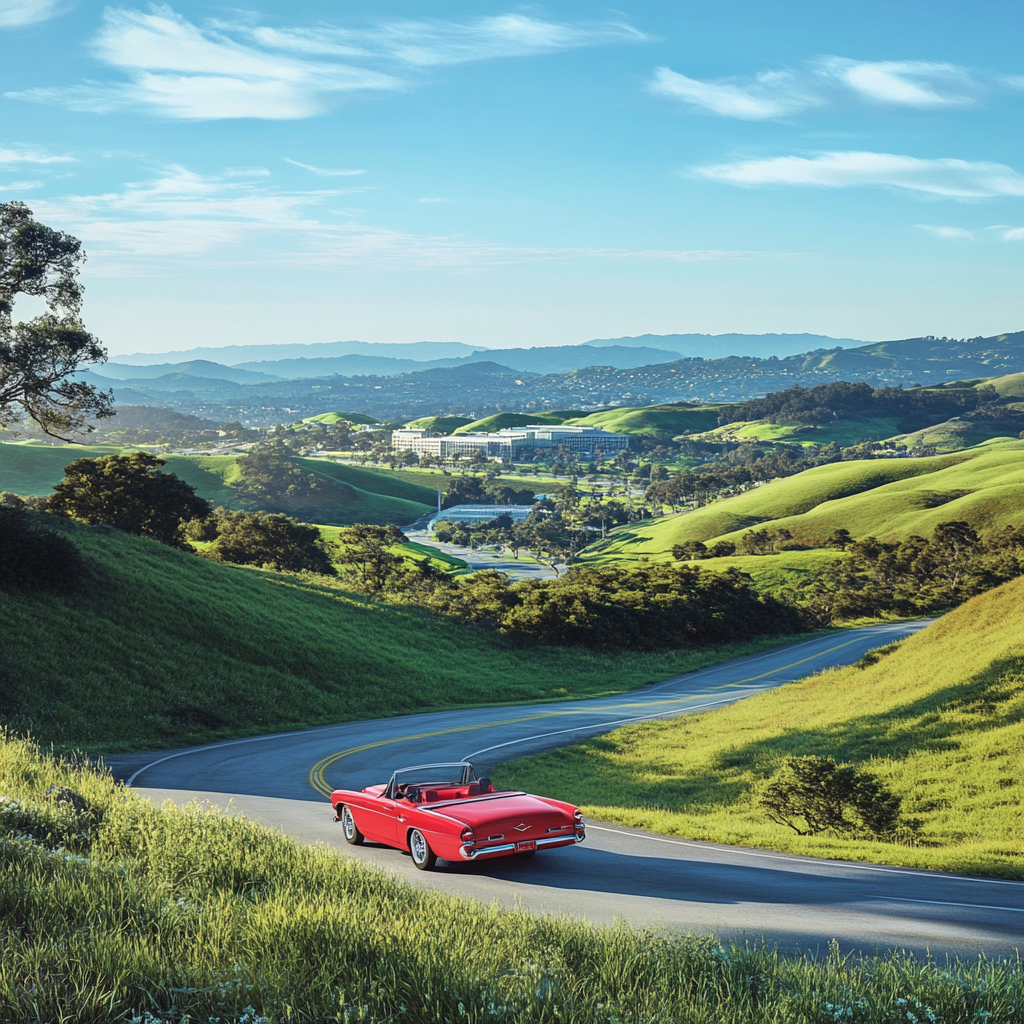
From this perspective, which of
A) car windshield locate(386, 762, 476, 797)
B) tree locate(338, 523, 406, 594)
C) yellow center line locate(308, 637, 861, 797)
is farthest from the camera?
tree locate(338, 523, 406, 594)

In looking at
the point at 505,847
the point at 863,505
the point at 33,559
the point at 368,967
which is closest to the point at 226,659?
the point at 33,559

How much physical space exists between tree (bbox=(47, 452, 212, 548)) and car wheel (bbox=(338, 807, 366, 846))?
5111 cm

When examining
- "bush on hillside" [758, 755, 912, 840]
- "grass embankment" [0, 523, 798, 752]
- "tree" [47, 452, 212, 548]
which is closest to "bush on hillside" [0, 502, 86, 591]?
"grass embankment" [0, 523, 798, 752]

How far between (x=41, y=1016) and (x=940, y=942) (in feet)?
30.0

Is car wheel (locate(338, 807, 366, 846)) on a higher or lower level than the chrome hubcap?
lower

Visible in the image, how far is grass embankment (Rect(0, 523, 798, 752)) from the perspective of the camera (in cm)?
3112

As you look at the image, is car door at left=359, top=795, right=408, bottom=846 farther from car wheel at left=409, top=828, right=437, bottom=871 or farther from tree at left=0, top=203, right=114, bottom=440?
tree at left=0, top=203, right=114, bottom=440

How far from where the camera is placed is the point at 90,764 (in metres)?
24.5

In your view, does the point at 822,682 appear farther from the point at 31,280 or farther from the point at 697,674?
the point at 31,280

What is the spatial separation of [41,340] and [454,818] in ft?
121

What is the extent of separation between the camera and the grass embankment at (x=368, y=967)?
20.2 ft

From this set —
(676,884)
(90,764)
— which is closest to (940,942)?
(676,884)

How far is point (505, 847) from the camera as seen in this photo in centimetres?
1308

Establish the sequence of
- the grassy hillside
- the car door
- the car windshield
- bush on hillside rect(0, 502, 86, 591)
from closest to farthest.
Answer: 1. the car door
2. the car windshield
3. bush on hillside rect(0, 502, 86, 591)
4. the grassy hillside
